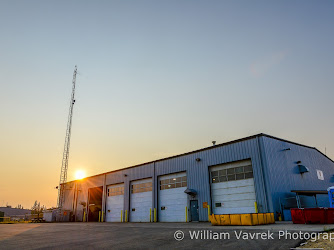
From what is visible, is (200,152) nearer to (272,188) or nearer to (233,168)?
(233,168)

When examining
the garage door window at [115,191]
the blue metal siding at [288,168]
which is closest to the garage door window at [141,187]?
the garage door window at [115,191]

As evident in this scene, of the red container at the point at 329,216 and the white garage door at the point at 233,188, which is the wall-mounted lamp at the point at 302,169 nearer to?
the white garage door at the point at 233,188

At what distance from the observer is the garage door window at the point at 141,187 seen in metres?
31.7

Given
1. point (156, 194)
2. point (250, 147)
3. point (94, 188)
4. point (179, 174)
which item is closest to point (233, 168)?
point (250, 147)

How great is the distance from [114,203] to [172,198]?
11529 mm

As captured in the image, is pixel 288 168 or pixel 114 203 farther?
pixel 114 203

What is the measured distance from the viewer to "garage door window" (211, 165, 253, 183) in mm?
22653

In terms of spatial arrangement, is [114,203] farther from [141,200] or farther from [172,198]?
[172,198]

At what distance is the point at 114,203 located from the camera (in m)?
36.0

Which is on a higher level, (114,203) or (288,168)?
(288,168)

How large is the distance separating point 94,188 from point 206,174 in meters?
23.0

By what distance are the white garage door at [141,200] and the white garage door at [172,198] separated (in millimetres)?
1971

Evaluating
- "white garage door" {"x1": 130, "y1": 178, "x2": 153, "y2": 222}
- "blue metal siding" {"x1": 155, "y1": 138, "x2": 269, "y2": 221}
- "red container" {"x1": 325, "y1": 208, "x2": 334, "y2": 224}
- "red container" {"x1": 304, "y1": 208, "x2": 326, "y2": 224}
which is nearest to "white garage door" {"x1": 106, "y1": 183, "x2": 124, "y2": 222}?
"white garage door" {"x1": 130, "y1": 178, "x2": 153, "y2": 222}

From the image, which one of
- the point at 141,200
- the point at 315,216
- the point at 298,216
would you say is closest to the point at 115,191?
the point at 141,200
